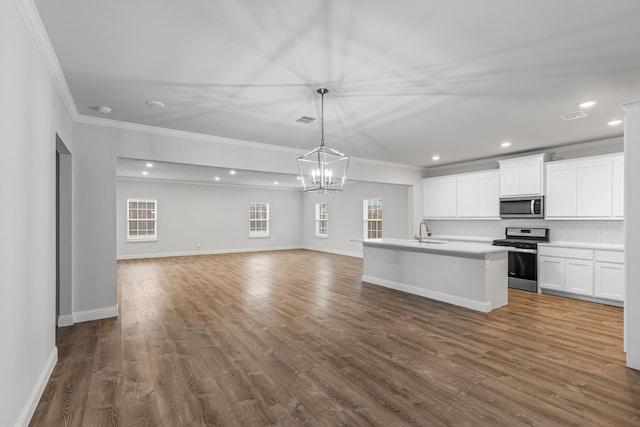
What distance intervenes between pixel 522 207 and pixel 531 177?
58 cm

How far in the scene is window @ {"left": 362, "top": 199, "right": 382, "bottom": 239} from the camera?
10.1m

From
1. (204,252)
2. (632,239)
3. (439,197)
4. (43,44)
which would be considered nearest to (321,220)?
(204,252)

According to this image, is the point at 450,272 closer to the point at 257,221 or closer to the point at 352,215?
the point at 352,215

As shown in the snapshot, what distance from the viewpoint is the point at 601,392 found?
98.3 inches

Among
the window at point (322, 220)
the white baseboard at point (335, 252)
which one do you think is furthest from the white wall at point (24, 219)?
the window at point (322, 220)

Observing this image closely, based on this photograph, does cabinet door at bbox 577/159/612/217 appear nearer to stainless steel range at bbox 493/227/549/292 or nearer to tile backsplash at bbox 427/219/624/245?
tile backsplash at bbox 427/219/624/245

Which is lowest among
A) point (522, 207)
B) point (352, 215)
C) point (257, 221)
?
point (257, 221)

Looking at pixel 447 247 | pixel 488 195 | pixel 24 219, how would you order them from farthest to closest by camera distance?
pixel 488 195 < pixel 447 247 < pixel 24 219

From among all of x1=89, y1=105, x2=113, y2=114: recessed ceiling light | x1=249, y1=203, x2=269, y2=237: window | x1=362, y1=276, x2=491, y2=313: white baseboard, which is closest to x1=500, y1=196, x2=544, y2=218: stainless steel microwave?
x1=362, y1=276, x2=491, y2=313: white baseboard

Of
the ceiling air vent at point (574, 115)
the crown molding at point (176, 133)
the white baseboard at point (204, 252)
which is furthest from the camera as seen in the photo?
the white baseboard at point (204, 252)

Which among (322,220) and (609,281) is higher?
(322,220)

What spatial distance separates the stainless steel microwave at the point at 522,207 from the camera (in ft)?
19.4

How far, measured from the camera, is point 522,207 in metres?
6.13

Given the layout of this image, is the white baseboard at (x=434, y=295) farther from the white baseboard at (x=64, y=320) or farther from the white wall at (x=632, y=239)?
the white baseboard at (x=64, y=320)
